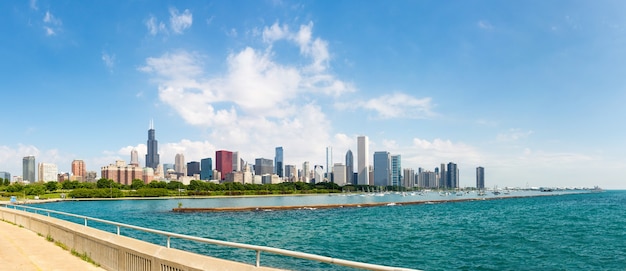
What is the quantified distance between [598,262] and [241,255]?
2842 centimetres

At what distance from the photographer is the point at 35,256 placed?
17031 mm

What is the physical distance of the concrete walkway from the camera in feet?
48.5

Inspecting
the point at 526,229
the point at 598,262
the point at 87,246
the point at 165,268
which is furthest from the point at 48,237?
the point at 526,229

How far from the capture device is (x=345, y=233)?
5344cm

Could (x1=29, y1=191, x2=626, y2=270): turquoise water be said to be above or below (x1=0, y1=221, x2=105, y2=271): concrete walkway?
below

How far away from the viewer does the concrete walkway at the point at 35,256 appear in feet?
48.5

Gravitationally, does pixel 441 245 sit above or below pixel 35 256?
below

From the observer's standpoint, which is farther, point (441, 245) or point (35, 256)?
point (441, 245)

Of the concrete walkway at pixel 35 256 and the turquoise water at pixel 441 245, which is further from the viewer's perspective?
the turquoise water at pixel 441 245

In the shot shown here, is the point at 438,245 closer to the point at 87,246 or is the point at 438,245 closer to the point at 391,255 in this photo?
the point at 391,255

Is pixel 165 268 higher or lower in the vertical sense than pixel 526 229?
higher

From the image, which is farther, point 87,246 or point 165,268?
point 87,246

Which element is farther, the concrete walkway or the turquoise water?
the turquoise water

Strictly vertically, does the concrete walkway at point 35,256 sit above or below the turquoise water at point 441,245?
above
